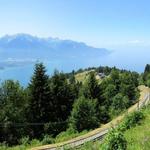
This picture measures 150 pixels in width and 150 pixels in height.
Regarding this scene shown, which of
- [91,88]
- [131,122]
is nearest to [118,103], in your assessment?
[91,88]

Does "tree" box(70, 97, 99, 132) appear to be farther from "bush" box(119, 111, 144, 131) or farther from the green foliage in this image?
"bush" box(119, 111, 144, 131)

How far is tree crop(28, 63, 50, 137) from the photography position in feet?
157

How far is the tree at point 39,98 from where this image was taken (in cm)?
4797

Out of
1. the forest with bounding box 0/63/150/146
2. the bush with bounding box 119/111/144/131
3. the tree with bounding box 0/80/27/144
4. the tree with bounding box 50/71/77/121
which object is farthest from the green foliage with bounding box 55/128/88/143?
the bush with bounding box 119/111/144/131

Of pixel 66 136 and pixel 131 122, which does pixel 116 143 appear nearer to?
pixel 131 122

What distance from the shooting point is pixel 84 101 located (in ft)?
148

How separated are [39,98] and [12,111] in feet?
13.8

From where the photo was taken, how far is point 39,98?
48.3 meters

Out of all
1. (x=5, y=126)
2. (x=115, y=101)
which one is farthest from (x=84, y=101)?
(x=115, y=101)

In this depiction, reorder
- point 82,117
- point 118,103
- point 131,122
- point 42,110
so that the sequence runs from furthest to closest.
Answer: point 118,103 < point 42,110 < point 82,117 < point 131,122

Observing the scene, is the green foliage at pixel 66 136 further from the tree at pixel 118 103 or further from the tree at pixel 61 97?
the tree at pixel 118 103

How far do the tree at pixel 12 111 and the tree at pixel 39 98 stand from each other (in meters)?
1.35

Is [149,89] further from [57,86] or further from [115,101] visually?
[57,86]

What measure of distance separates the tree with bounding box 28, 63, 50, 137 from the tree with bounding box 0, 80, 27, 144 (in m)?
1.35
